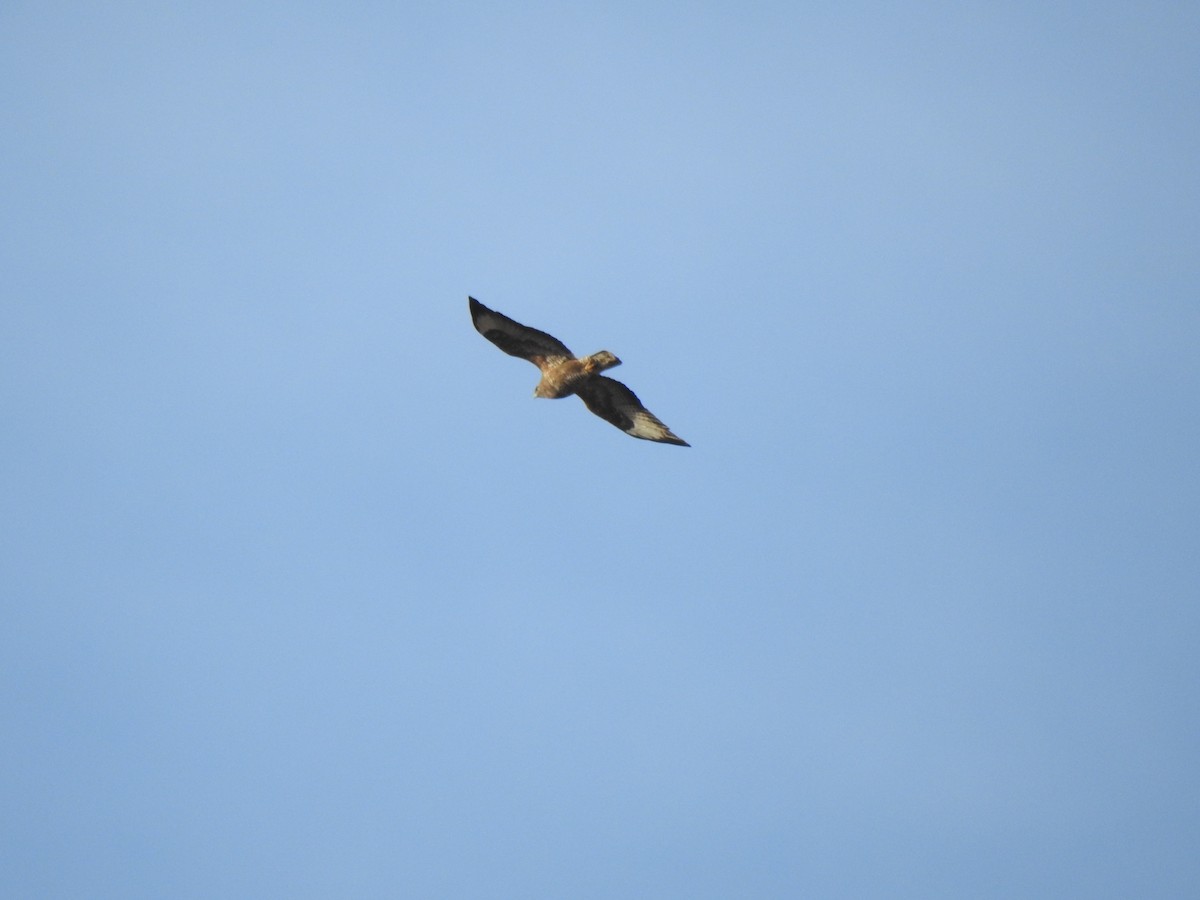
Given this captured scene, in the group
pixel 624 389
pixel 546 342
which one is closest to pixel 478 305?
pixel 546 342

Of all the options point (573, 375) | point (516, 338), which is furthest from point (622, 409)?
point (516, 338)

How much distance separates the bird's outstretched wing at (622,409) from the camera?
30.8 meters

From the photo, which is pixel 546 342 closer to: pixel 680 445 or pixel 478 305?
pixel 478 305

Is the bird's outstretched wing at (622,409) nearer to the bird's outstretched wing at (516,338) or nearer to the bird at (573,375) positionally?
the bird at (573,375)

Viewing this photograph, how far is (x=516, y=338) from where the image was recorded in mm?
31688

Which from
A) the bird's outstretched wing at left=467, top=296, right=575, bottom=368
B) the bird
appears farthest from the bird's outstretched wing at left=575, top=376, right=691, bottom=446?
the bird's outstretched wing at left=467, top=296, right=575, bottom=368

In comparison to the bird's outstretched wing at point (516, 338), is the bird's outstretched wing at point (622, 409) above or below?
below

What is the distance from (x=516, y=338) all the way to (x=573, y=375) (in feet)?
5.70

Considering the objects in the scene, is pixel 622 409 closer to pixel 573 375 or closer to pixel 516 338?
pixel 573 375

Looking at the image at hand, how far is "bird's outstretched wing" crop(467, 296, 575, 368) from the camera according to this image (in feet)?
103

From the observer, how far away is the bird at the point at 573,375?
3066 centimetres

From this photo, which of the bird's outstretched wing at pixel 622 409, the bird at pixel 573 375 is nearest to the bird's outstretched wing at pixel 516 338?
the bird at pixel 573 375

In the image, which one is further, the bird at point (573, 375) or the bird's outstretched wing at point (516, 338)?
the bird's outstretched wing at point (516, 338)

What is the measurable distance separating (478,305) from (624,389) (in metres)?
3.63
